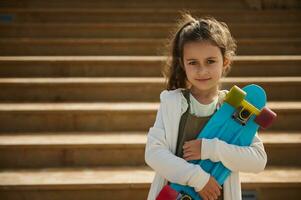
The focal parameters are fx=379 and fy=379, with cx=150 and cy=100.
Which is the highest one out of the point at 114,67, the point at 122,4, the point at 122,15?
the point at 122,4

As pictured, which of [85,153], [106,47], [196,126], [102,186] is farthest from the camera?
[106,47]

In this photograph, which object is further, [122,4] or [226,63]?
[122,4]

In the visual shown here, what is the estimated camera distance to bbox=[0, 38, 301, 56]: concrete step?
12.0 feet

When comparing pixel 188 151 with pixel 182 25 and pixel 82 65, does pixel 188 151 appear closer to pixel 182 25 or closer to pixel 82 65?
pixel 182 25

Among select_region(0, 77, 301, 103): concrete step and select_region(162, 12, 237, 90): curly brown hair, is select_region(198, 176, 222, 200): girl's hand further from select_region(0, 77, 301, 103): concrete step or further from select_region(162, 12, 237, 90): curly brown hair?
select_region(0, 77, 301, 103): concrete step

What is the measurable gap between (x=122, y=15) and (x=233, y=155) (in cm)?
331

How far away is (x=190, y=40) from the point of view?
1383 mm

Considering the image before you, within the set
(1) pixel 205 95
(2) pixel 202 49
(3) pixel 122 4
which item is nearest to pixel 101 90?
(1) pixel 205 95

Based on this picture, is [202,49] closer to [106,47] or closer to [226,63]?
[226,63]

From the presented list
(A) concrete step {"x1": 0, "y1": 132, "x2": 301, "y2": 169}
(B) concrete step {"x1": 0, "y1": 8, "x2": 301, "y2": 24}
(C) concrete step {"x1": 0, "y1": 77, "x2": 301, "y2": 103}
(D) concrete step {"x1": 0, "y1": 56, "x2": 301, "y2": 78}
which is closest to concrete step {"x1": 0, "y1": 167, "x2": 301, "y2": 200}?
(A) concrete step {"x1": 0, "y1": 132, "x2": 301, "y2": 169}

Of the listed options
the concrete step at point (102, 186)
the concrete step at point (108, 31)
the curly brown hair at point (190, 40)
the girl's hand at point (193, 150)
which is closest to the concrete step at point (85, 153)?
the concrete step at point (102, 186)

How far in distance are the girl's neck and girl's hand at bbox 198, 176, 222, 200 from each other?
313mm

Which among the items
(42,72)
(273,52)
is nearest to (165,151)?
(42,72)

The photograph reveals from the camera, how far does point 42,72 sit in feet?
11.1
